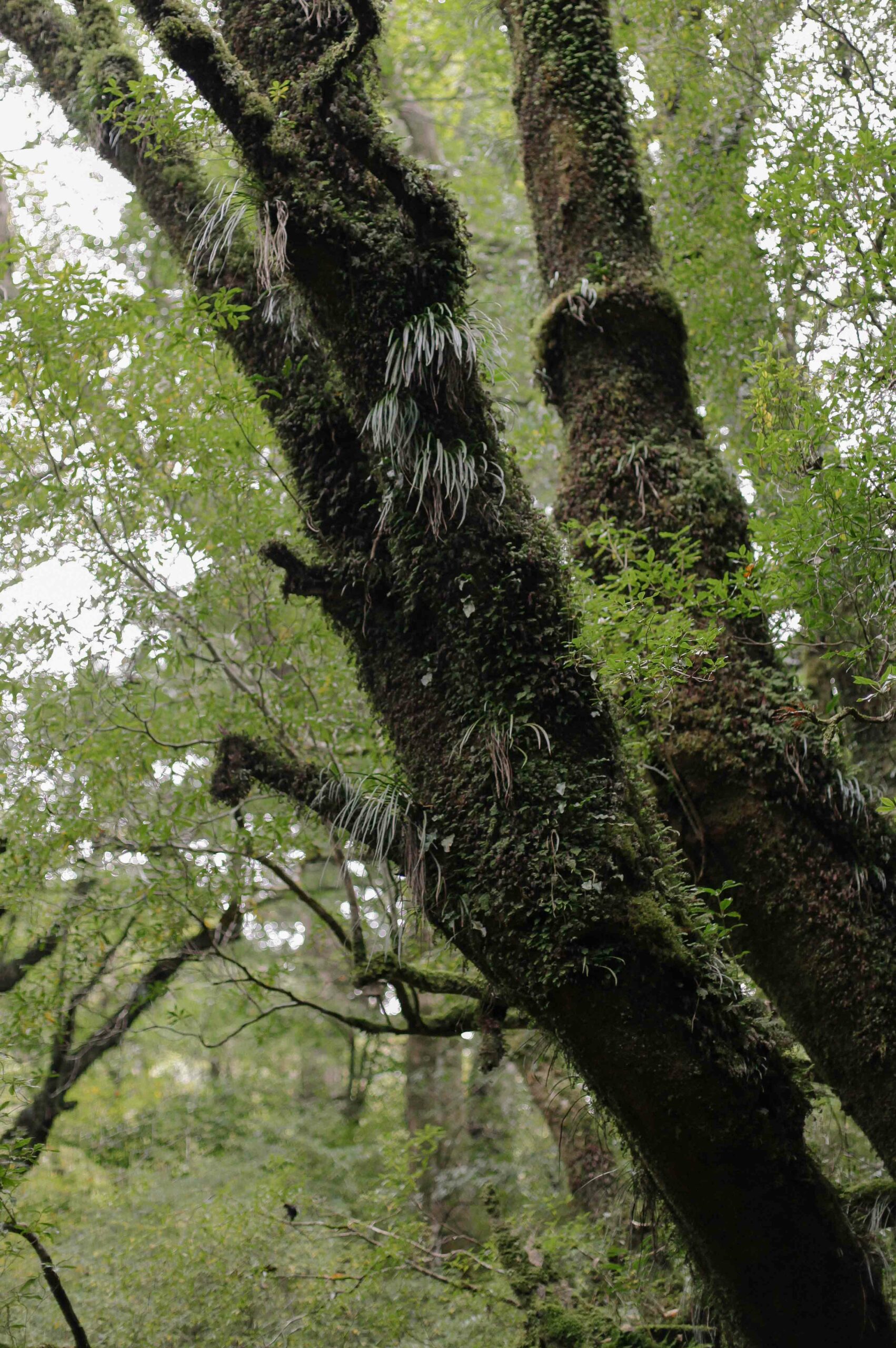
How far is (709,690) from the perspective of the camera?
504 centimetres

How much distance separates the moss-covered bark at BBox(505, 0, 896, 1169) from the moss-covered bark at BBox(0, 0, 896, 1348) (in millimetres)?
776

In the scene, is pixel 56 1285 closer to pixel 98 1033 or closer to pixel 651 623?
pixel 98 1033

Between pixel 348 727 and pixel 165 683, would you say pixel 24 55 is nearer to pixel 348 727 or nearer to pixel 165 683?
pixel 165 683

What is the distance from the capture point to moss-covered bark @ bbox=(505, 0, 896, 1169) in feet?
15.0

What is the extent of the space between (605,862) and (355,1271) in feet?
12.7

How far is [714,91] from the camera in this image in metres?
7.89

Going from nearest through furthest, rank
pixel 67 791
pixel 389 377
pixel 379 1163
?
pixel 389 377 → pixel 67 791 → pixel 379 1163

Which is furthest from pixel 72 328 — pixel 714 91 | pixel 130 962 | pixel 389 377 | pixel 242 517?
pixel 714 91

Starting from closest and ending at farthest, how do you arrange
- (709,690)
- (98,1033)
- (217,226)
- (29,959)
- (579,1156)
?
(709,690)
(217,226)
(98,1033)
(29,959)
(579,1156)

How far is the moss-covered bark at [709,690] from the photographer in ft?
15.0

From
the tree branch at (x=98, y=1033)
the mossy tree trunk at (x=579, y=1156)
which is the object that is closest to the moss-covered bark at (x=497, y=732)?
the mossy tree trunk at (x=579, y=1156)

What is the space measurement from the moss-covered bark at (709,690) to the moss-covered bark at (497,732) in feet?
2.55

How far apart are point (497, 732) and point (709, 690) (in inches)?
59.9

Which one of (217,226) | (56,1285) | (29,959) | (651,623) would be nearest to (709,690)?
(651,623)
